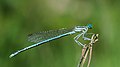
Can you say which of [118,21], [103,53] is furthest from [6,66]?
[118,21]

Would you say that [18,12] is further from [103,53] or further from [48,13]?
[103,53]

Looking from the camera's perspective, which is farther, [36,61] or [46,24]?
[46,24]

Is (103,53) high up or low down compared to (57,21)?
down

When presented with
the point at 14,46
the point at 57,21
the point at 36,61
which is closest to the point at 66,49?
the point at 36,61

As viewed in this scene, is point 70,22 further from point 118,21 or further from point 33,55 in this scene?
point 33,55

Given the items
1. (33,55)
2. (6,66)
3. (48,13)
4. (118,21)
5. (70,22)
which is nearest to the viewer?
(6,66)

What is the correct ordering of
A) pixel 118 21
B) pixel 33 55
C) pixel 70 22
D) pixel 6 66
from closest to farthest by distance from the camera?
pixel 6 66 → pixel 33 55 → pixel 118 21 → pixel 70 22
